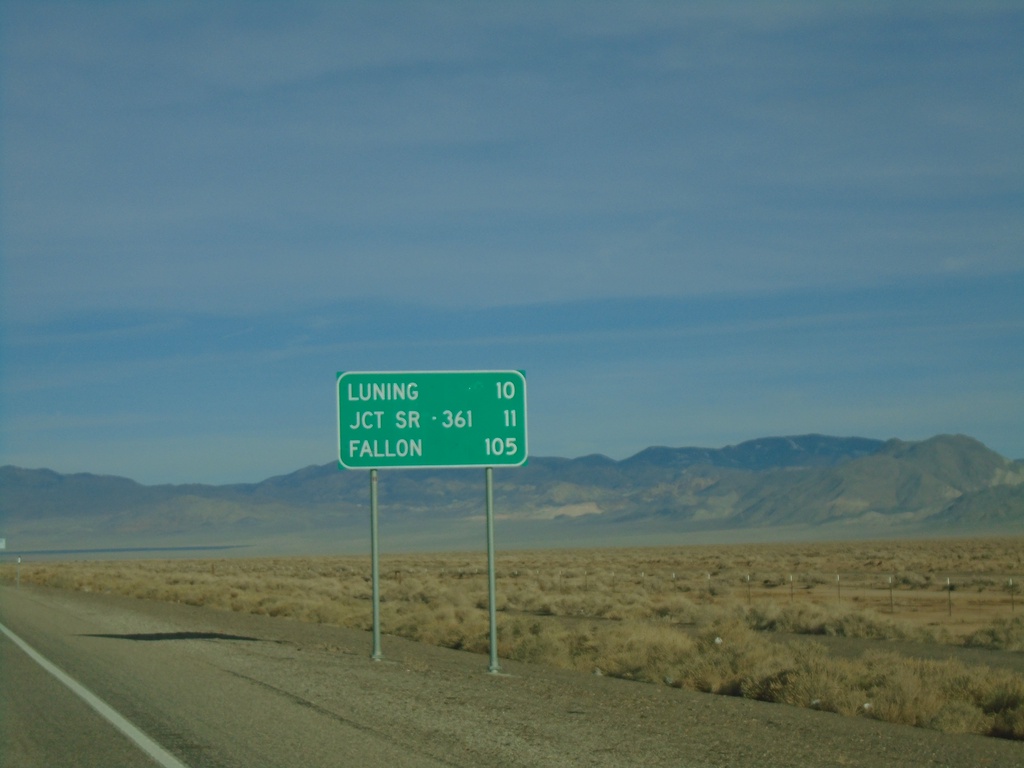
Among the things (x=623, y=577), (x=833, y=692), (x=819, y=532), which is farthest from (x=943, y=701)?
(x=819, y=532)

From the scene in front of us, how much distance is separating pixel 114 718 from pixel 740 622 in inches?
609

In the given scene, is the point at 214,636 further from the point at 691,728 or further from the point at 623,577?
the point at 623,577

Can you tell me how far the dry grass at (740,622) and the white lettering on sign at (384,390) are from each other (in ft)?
17.5

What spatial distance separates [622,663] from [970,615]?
19120 millimetres

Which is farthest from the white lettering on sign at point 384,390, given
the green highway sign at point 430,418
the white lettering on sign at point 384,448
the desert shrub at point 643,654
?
the desert shrub at point 643,654

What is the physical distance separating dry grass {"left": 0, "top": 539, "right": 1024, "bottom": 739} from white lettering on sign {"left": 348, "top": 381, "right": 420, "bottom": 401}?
17.5 feet

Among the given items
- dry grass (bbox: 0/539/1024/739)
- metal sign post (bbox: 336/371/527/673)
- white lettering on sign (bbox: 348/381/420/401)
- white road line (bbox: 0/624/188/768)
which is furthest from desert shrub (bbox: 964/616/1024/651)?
white road line (bbox: 0/624/188/768)

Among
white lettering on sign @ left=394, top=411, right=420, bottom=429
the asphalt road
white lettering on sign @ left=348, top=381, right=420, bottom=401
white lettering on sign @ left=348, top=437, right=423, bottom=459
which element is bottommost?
the asphalt road

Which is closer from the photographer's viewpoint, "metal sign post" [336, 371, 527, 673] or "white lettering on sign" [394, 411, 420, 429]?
"metal sign post" [336, 371, 527, 673]

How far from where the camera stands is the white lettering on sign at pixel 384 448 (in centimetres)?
1755

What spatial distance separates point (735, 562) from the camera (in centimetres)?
7506

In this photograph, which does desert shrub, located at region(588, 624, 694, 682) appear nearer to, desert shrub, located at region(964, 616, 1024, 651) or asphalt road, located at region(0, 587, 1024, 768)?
asphalt road, located at region(0, 587, 1024, 768)

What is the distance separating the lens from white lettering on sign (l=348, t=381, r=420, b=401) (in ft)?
58.2

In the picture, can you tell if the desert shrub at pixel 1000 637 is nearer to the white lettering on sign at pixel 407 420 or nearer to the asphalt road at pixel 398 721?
the asphalt road at pixel 398 721
